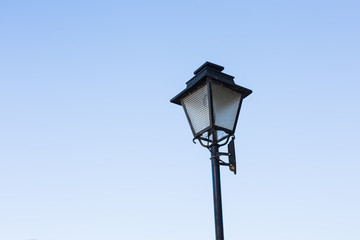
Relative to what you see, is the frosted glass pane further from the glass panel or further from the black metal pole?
the black metal pole

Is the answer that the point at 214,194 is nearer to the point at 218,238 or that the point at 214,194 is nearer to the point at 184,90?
the point at 218,238

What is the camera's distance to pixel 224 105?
18.9 feet

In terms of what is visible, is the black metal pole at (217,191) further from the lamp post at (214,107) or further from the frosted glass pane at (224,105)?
the frosted glass pane at (224,105)

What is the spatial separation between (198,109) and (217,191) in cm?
121

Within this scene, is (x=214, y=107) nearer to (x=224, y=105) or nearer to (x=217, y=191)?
(x=224, y=105)

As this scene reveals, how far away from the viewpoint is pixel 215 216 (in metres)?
5.09

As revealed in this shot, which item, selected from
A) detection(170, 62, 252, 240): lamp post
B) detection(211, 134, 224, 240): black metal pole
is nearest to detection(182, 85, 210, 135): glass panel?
detection(170, 62, 252, 240): lamp post

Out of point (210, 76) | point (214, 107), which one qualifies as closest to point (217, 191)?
point (214, 107)

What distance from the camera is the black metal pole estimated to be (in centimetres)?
495

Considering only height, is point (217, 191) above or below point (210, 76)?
below

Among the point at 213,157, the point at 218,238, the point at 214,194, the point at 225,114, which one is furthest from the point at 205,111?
the point at 218,238

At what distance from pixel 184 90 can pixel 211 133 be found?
31.1 inches

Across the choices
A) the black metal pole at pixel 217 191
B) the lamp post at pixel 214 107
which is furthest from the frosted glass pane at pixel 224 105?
the black metal pole at pixel 217 191

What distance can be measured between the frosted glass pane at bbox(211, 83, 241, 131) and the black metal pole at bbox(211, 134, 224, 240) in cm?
26
